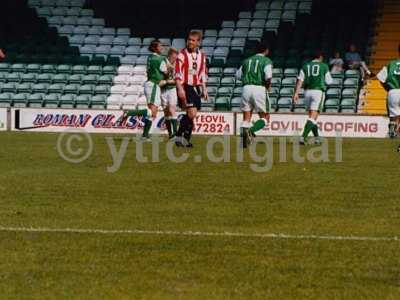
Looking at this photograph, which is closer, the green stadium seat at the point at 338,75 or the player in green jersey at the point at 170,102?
the player in green jersey at the point at 170,102

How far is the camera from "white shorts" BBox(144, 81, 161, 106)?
24.5m

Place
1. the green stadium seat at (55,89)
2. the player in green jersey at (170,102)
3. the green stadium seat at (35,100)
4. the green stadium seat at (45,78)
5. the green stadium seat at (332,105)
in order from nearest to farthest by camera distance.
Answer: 1. the player in green jersey at (170,102)
2. the green stadium seat at (332,105)
3. the green stadium seat at (35,100)
4. the green stadium seat at (55,89)
5. the green stadium seat at (45,78)

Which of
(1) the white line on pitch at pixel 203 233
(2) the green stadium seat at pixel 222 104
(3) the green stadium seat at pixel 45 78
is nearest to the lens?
(1) the white line on pitch at pixel 203 233

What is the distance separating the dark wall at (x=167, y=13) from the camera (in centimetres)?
4053

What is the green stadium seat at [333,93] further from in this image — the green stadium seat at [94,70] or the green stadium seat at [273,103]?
the green stadium seat at [94,70]

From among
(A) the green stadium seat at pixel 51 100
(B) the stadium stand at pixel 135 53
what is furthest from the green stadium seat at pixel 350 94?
(A) the green stadium seat at pixel 51 100

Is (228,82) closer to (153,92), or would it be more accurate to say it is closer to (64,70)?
(64,70)

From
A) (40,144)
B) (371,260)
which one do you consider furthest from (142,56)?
(371,260)

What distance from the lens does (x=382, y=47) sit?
3666cm

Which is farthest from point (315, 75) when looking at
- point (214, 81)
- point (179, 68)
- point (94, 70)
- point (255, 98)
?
point (94, 70)

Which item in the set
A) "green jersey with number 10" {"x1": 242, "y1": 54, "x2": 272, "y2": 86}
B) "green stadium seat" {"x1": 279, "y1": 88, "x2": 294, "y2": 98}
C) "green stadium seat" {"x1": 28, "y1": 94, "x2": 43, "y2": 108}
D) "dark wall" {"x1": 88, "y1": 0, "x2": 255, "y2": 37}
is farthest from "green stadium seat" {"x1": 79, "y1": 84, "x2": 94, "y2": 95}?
"green jersey with number 10" {"x1": 242, "y1": 54, "x2": 272, "y2": 86}

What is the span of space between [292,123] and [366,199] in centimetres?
2034

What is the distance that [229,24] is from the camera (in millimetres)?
39938

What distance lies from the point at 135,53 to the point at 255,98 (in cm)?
1756
